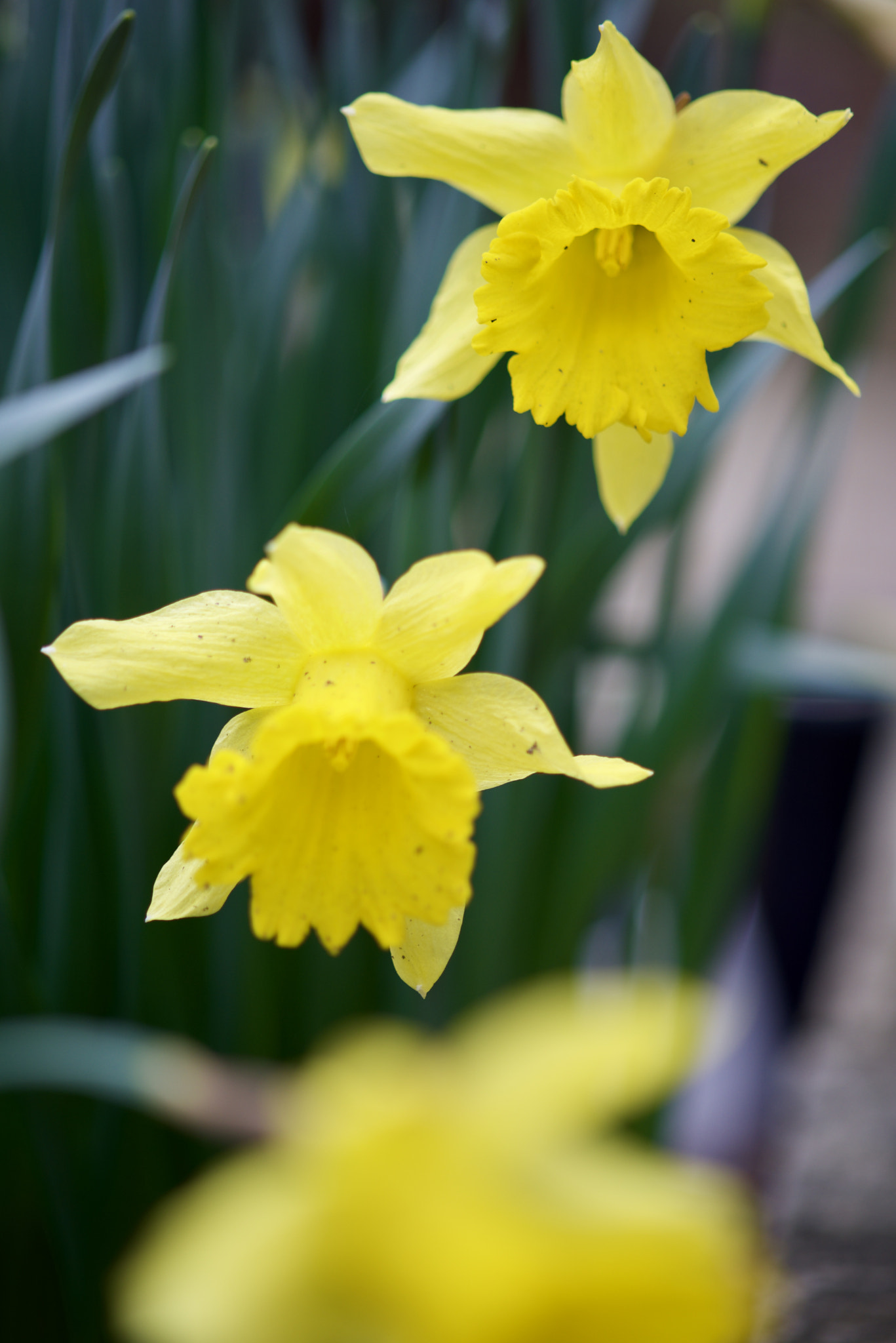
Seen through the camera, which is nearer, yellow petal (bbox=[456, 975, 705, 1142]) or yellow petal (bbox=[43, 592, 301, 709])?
yellow petal (bbox=[456, 975, 705, 1142])

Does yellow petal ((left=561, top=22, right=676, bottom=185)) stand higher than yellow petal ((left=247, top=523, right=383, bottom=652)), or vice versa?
yellow petal ((left=561, top=22, right=676, bottom=185))

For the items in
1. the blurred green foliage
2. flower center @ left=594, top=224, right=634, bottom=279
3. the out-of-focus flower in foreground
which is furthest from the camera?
the blurred green foliage

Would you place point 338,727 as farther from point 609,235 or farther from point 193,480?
point 193,480

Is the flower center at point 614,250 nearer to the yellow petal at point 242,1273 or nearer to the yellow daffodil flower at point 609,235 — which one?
the yellow daffodil flower at point 609,235

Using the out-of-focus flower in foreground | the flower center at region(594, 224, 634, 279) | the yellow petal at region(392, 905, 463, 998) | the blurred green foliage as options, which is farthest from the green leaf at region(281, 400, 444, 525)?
the out-of-focus flower in foreground

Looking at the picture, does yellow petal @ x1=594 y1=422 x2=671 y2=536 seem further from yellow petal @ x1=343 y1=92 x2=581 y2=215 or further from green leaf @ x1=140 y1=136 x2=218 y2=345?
green leaf @ x1=140 y1=136 x2=218 y2=345

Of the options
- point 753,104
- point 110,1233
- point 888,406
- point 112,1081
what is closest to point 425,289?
point 753,104

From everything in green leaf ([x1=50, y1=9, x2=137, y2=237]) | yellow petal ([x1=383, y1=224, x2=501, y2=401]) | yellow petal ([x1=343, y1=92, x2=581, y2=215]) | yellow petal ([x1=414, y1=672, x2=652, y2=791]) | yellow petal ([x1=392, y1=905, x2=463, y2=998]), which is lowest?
yellow petal ([x1=392, y1=905, x2=463, y2=998])
